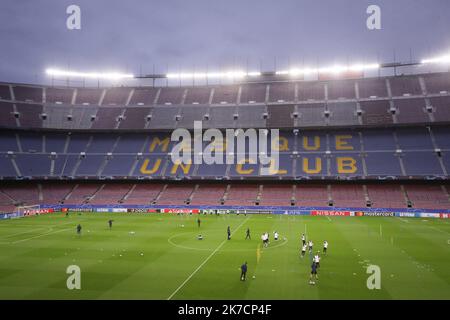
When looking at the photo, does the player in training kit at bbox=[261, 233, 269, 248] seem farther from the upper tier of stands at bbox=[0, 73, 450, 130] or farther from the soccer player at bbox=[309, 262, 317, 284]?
the upper tier of stands at bbox=[0, 73, 450, 130]

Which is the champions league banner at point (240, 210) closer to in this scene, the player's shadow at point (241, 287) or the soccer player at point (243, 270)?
the soccer player at point (243, 270)

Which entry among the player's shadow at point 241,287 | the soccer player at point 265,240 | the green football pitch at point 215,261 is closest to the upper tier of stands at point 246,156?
the green football pitch at point 215,261

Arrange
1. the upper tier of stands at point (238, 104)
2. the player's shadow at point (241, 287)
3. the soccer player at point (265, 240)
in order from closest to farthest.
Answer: the player's shadow at point (241, 287), the soccer player at point (265, 240), the upper tier of stands at point (238, 104)

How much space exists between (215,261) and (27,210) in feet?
143

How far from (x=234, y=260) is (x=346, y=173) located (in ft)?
139

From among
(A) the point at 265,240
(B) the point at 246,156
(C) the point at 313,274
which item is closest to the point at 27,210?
(B) the point at 246,156

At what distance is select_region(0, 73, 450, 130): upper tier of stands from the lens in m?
70.5

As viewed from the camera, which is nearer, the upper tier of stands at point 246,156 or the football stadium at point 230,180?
the football stadium at point 230,180

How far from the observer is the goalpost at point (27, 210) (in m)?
56.1

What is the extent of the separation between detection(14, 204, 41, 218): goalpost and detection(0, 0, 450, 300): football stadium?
216 millimetres

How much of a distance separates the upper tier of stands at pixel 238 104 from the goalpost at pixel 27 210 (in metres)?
21.3

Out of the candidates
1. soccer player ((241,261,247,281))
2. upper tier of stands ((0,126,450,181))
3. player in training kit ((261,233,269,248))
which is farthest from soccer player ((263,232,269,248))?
upper tier of stands ((0,126,450,181))

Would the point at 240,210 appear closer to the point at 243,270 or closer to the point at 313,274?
the point at 313,274

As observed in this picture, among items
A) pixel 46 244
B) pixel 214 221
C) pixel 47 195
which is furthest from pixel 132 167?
pixel 46 244
